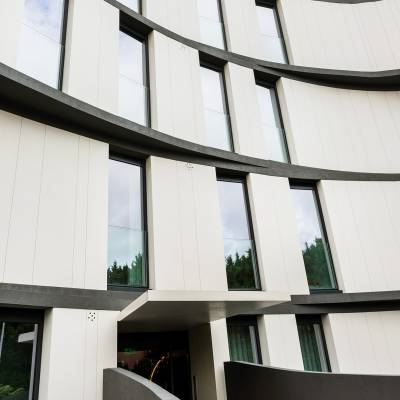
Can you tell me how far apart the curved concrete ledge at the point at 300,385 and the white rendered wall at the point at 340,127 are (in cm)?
531

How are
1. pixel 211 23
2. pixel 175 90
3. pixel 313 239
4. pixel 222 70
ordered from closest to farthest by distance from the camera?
1. pixel 175 90
2. pixel 313 239
3. pixel 222 70
4. pixel 211 23

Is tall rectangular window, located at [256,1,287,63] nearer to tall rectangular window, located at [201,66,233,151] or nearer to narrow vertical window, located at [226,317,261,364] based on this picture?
tall rectangular window, located at [201,66,233,151]

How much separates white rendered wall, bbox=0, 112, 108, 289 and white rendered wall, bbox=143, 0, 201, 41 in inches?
170

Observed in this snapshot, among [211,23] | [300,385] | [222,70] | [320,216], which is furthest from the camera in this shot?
[211,23]

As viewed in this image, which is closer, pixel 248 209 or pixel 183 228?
pixel 183 228

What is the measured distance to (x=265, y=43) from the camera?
428 inches

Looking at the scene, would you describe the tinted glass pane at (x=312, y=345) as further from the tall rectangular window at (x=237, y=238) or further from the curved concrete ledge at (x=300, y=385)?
the curved concrete ledge at (x=300, y=385)

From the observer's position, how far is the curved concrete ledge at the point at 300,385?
4426 mm

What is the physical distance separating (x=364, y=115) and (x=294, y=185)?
3.37 m

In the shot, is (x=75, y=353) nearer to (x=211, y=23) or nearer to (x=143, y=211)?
(x=143, y=211)

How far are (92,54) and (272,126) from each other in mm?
4855

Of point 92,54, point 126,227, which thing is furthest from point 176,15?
point 126,227

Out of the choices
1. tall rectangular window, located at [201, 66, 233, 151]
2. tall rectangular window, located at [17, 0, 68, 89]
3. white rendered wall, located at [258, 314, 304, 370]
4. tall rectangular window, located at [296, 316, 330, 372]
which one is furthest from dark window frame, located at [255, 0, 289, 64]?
white rendered wall, located at [258, 314, 304, 370]

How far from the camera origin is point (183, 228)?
23.9ft
